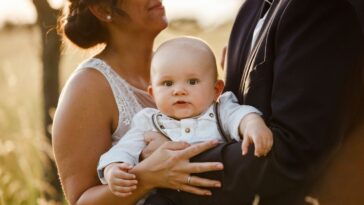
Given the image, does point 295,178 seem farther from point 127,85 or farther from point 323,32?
point 127,85

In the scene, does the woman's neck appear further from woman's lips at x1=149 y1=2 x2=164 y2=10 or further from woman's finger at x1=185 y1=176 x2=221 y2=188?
woman's finger at x1=185 y1=176 x2=221 y2=188

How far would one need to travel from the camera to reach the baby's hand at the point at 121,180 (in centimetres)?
372

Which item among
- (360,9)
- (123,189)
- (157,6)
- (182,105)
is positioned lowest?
(123,189)

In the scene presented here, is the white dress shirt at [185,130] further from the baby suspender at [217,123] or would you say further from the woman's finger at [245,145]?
the woman's finger at [245,145]

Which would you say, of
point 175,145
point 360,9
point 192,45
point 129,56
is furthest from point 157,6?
point 360,9

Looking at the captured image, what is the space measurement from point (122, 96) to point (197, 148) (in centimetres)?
82

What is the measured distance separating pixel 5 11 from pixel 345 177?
161 inches

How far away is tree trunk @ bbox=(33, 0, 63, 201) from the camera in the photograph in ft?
18.9

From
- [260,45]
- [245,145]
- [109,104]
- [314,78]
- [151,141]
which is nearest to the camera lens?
[314,78]

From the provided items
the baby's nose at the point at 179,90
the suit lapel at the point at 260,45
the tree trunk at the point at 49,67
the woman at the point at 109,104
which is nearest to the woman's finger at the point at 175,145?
the woman at the point at 109,104

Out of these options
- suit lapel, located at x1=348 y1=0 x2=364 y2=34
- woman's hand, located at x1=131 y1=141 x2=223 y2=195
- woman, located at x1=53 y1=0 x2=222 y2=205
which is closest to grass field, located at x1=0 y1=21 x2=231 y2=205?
woman, located at x1=53 y1=0 x2=222 y2=205

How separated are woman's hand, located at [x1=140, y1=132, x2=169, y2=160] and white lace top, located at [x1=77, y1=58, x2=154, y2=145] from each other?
14.5 inches

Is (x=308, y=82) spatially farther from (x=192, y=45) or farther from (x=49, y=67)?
(x=49, y=67)

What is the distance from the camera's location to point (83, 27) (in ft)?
15.0
